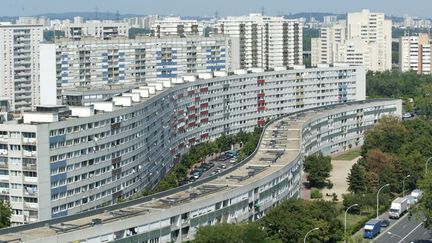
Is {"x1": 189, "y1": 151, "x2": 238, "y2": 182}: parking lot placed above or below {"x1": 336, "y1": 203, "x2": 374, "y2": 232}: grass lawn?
above

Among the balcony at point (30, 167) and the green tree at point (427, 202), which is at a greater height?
the balcony at point (30, 167)

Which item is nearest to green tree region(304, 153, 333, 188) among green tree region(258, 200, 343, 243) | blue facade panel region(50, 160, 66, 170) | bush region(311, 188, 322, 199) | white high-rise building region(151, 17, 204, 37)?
bush region(311, 188, 322, 199)

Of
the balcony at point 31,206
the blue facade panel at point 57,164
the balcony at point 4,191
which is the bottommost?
the balcony at point 31,206

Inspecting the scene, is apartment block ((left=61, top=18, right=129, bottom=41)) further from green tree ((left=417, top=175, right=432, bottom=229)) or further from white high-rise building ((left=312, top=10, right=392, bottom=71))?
green tree ((left=417, top=175, right=432, bottom=229))

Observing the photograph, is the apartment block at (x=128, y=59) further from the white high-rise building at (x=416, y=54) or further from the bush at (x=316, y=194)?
the white high-rise building at (x=416, y=54)

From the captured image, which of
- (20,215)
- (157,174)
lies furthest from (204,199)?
(157,174)

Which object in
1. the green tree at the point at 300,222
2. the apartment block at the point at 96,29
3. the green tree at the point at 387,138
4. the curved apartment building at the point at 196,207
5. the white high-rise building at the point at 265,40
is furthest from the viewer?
the white high-rise building at the point at 265,40

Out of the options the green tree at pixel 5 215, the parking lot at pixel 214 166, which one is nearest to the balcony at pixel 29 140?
the green tree at pixel 5 215
